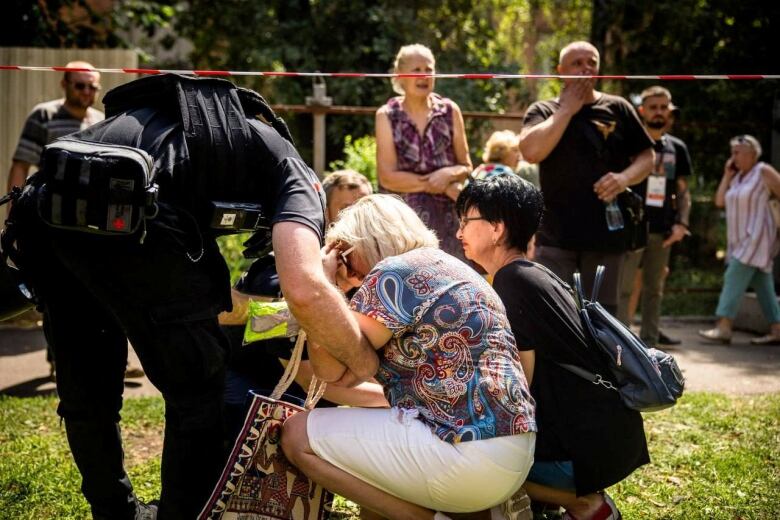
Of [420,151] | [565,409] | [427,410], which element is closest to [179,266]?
[427,410]

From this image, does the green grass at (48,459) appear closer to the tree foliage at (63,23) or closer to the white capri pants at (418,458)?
the white capri pants at (418,458)

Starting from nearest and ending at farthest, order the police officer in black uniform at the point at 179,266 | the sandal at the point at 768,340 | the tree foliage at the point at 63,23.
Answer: the police officer in black uniform at the point at 179,266 < the sandal at the point at 768,340 < the tree foliage at the point at 63,23

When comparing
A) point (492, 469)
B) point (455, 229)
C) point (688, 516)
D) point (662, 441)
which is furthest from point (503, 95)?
point (492, 469)

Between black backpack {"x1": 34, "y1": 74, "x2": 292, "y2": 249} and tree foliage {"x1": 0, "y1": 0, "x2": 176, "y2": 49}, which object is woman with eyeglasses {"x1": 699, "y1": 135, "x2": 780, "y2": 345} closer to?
black backpack {"x1": 34, "y1": 74, "x2": 292, "y2": 249}

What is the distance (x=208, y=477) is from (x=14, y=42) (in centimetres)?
807

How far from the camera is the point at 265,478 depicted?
304cm

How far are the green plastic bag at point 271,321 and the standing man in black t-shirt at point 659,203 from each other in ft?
14.6

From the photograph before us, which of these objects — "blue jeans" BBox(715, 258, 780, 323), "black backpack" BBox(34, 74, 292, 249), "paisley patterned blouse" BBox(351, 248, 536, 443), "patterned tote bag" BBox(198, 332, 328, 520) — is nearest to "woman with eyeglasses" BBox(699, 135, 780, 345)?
"blue jeans" BBox(715, 258, 780, 323)

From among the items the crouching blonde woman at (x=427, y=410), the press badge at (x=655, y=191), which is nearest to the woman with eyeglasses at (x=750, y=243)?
the press badge at (x=655, y=191)

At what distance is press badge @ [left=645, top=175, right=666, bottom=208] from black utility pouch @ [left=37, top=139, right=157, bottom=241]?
17.6 ft

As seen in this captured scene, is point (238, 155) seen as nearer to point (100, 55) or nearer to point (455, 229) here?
point (455, 229)

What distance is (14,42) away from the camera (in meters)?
9.60

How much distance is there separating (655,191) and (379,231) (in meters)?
4.62

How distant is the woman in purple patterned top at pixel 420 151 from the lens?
5.46m
